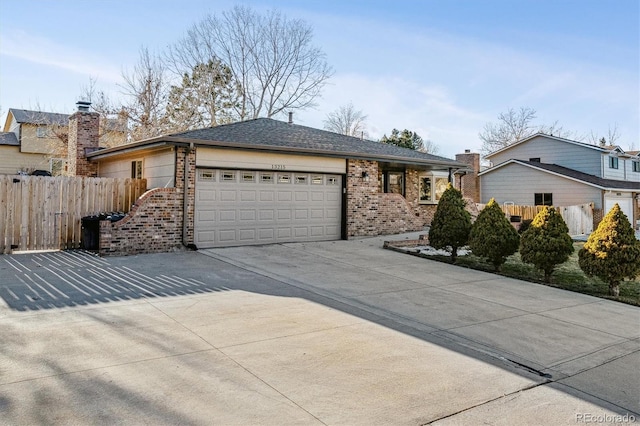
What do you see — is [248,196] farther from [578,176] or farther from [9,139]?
[9,139]

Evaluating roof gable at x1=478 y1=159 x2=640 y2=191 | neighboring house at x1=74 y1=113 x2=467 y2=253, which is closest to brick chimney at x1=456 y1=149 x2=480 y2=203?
roof gable at x1=478 y1=159 x2=640 y2=191

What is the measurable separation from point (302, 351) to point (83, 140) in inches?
604

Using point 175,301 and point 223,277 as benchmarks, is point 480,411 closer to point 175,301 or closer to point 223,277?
point 175,301

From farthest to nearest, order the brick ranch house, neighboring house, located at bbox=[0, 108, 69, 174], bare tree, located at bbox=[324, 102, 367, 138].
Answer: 1. bare tree, located at bbox=[324, 102, 367, 138]
2. neighboring house, located at bbox=[0, 108, 69, 174]
3. the brick ranch house

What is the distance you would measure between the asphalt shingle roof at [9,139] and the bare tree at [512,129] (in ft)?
134

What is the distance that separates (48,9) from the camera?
11852mm

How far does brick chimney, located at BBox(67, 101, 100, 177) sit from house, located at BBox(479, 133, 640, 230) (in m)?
21.7

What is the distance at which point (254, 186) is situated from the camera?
1232 cm

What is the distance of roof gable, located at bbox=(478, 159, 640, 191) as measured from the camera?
75.0 ft

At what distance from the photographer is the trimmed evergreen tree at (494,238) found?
10.2 m

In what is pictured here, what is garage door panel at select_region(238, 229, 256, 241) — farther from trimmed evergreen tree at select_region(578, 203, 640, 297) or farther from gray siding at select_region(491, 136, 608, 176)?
gray siding at select_region(491, 136, 608, 176)

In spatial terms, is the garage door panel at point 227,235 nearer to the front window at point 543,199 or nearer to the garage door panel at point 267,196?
the garage door panel at point 267,196

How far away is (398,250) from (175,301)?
24.4 feet

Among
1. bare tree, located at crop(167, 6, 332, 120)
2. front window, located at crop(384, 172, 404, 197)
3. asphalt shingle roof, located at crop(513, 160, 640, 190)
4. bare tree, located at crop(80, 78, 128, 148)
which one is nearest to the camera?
front window, located at crop(384, 172, 404, 197)
